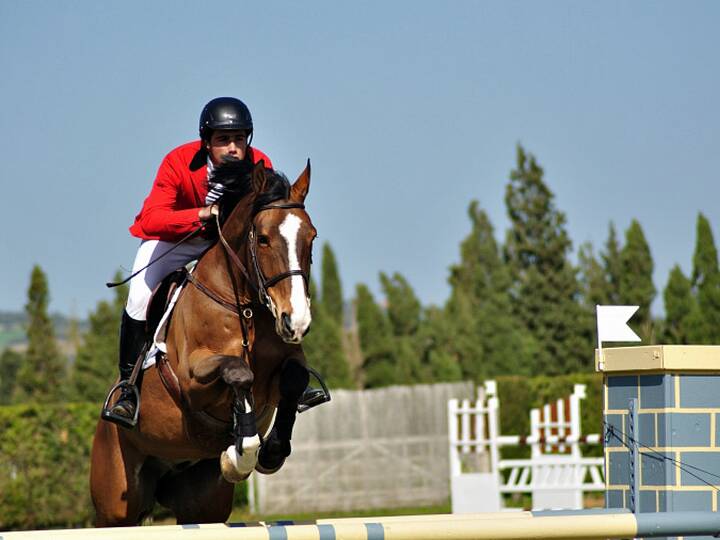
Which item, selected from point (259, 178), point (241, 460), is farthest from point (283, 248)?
Result: point (241, 460)

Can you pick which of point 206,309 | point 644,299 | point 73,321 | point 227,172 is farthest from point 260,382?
point 73,321

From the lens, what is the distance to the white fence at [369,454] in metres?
18.9

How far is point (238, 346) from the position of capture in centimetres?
506

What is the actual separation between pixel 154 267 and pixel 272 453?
48.7 inches

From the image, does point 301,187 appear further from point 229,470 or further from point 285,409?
point 229,470

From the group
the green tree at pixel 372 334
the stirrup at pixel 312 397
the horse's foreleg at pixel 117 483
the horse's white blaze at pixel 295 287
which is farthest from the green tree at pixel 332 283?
Result: the horse's white blaze at pixel 295 287

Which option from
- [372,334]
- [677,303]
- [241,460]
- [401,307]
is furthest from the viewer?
[401,307]

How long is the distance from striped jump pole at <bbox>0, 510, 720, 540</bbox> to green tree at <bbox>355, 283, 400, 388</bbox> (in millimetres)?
26088

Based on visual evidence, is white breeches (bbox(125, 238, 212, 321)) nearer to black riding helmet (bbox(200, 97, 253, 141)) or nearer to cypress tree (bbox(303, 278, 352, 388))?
black riding helmet (bbox(200, 97, 253, 141))

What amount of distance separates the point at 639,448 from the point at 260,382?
1651mm

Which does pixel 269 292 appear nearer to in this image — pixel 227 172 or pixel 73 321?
pixel 227 172

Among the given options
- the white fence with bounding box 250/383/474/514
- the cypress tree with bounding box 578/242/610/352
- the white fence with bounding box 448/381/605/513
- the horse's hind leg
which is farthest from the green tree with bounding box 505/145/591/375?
the horse's hind leg

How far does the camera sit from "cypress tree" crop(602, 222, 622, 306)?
30.3 metres

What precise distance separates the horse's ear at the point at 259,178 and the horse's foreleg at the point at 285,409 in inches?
29.7
